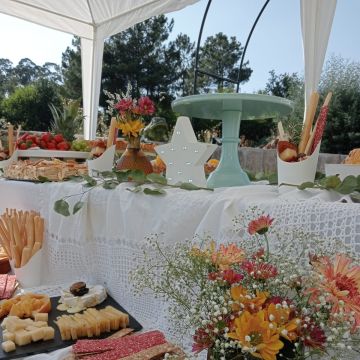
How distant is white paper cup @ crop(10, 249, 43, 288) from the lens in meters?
1.12

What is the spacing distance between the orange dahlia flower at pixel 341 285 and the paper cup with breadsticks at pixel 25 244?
927mm

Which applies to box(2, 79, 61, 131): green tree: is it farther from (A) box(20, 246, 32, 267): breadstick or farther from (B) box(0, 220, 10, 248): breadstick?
(A) box(20, 246, 32, 267): breadstick

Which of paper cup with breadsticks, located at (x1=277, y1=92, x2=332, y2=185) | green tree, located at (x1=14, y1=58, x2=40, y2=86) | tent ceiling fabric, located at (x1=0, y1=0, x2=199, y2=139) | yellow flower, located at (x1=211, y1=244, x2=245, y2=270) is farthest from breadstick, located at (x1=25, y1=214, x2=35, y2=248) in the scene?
green tree, located at (x1=14, y1=58, x2=40, y2=86)

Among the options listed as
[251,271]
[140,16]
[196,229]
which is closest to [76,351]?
[196,229]

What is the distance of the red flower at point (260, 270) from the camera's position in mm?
403

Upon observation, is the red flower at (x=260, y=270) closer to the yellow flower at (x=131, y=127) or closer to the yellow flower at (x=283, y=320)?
the yellow flower at (x=283, y=320)

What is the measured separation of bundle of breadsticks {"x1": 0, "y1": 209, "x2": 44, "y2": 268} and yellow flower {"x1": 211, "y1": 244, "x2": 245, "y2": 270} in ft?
2.67

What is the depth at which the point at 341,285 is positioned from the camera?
0.35 meters

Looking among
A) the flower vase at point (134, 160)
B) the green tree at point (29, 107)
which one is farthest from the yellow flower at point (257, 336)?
the green tree at point (29, 107)

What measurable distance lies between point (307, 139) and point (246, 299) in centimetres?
50

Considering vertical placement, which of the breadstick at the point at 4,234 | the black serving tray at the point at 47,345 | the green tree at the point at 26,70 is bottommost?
the black serving tray at the point at 47,345

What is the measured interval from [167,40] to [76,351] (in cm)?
1405

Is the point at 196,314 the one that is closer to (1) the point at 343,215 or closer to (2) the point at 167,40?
(1) the point at 343,215

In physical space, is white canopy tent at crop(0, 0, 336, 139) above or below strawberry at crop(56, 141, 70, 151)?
above
